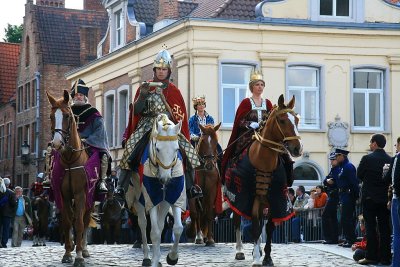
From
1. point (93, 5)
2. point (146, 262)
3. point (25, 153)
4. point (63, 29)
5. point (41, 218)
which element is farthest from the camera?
point (93, 5)

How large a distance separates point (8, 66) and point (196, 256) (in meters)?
52.7

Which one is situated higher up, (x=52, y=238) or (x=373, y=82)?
(x=373, y=82)

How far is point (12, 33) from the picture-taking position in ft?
258

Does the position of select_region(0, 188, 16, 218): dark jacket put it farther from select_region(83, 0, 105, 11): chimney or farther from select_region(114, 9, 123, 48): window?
select_region(83, 0, 105, 11): chimney

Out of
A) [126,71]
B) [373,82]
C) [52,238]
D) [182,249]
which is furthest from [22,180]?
[182,249]

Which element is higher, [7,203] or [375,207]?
[375,207]

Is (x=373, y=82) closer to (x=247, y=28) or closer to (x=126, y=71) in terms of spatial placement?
(x=247, y=28)

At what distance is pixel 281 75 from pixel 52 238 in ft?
31.5

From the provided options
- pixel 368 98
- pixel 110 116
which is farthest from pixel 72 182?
pixel 110 116

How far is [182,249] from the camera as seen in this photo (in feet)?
59.4

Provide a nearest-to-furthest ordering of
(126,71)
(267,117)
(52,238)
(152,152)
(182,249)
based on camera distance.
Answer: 1. (152,152)
2. (267,117)
3. (182,249)
4. (52,238)
5. (126,71)

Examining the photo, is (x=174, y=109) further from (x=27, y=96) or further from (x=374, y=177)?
(x=27, y=96)

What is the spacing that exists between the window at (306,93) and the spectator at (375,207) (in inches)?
793

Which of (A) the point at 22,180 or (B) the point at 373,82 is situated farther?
(A) the point at 22,180
